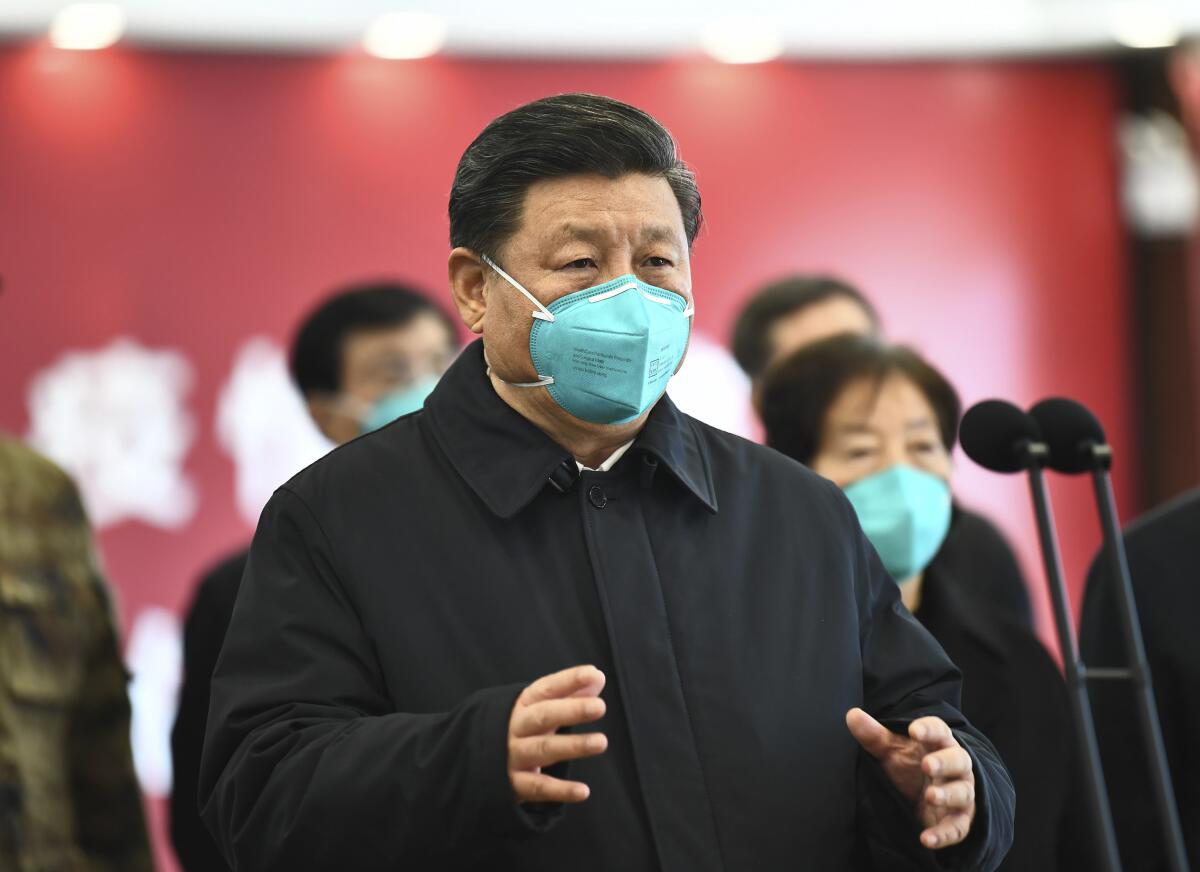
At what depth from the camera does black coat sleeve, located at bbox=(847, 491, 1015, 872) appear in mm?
1709

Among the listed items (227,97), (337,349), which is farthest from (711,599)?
(227,97)

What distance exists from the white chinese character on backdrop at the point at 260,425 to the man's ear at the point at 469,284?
4.11 metres

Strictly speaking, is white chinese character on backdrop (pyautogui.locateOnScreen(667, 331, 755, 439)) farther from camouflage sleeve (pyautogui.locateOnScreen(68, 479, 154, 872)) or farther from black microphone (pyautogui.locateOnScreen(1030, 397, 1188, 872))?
black microphone (pyautogui.locateOnScreen(1030, 397, 1188, 872))

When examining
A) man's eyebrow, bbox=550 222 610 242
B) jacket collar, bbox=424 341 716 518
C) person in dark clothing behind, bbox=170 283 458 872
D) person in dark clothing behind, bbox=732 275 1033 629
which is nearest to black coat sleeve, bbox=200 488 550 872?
jacket collar, bbox=424 341 716 518

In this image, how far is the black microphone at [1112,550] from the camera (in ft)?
6.39

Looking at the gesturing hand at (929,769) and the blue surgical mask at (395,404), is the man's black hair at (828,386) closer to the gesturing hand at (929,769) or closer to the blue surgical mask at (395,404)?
the blue surgical mask at (395,404)

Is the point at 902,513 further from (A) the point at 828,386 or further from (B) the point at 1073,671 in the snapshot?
(B) the point at 1073,671

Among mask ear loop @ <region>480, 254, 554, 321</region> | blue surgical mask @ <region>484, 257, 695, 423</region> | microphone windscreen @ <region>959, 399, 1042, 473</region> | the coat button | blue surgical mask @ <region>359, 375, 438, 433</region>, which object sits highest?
blue surgical mask @ <region>359, 375, 438, 433</region>

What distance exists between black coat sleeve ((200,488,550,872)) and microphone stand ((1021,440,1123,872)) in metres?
0.75

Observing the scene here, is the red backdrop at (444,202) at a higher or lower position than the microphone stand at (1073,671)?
higher

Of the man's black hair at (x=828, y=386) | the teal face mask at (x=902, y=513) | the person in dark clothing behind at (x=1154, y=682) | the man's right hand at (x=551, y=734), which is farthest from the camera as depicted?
the man's black hair at (x=828, y=386)

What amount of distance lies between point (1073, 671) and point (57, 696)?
4.92 feet

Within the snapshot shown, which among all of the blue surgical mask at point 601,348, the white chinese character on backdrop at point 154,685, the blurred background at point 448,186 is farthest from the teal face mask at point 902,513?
the white chinese character on backdrop at point 154,685

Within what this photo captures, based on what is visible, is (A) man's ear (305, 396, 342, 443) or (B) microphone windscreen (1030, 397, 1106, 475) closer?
(B) microphone windscreen (1030, 397, 1106, 475)
